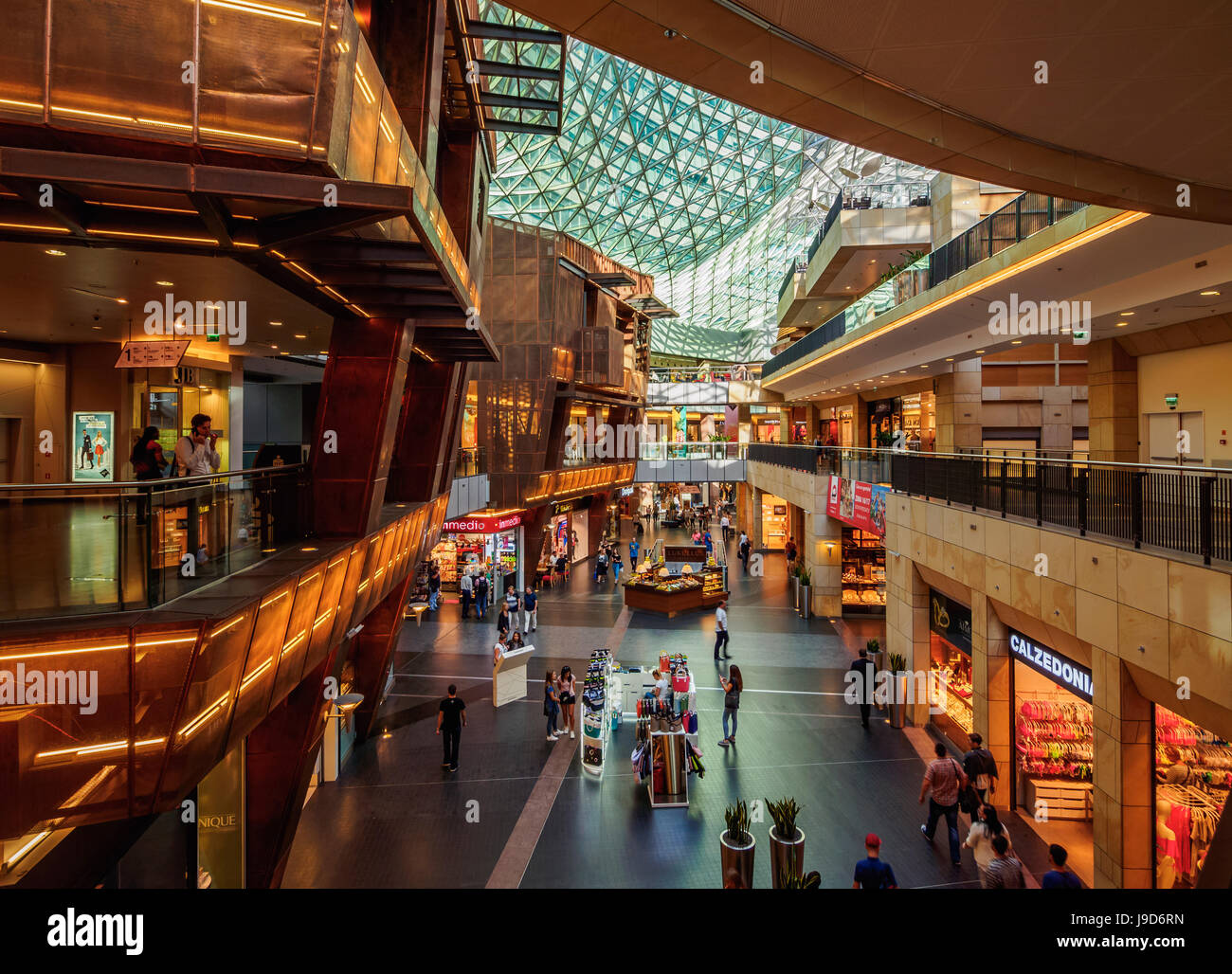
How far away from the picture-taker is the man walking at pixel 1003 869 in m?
7.49

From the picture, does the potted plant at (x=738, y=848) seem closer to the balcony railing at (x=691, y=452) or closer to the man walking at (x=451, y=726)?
the man walking at (x=451, y=726)

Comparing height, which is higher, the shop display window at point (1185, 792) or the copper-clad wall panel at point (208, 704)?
the copper-clad wall panel at point (208, 704)

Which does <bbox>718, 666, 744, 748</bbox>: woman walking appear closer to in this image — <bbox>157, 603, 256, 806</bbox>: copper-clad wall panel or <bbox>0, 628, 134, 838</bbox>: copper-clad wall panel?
<bbox>157, 603, 256, 806</bbox>: copper-clad wall panel

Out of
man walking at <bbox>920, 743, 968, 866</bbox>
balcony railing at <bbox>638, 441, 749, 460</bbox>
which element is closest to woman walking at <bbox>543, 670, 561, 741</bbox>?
man walking at <bbox>920, 743, 968, 866</bbox>

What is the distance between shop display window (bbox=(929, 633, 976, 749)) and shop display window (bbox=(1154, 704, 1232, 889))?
4.72 meters

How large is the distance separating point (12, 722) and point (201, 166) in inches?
158

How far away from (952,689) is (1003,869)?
A: 7.52m

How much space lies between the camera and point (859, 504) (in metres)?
20.7

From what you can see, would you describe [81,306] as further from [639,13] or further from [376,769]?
[376,769]

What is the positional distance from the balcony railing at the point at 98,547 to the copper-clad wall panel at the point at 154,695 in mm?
402

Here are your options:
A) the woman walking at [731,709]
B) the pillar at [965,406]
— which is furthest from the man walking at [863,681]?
the pillar at [965,406]

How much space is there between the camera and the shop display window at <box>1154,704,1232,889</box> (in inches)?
287

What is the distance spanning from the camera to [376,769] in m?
12.9

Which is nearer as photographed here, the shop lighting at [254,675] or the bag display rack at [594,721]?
the shop lighting at [254,675]
